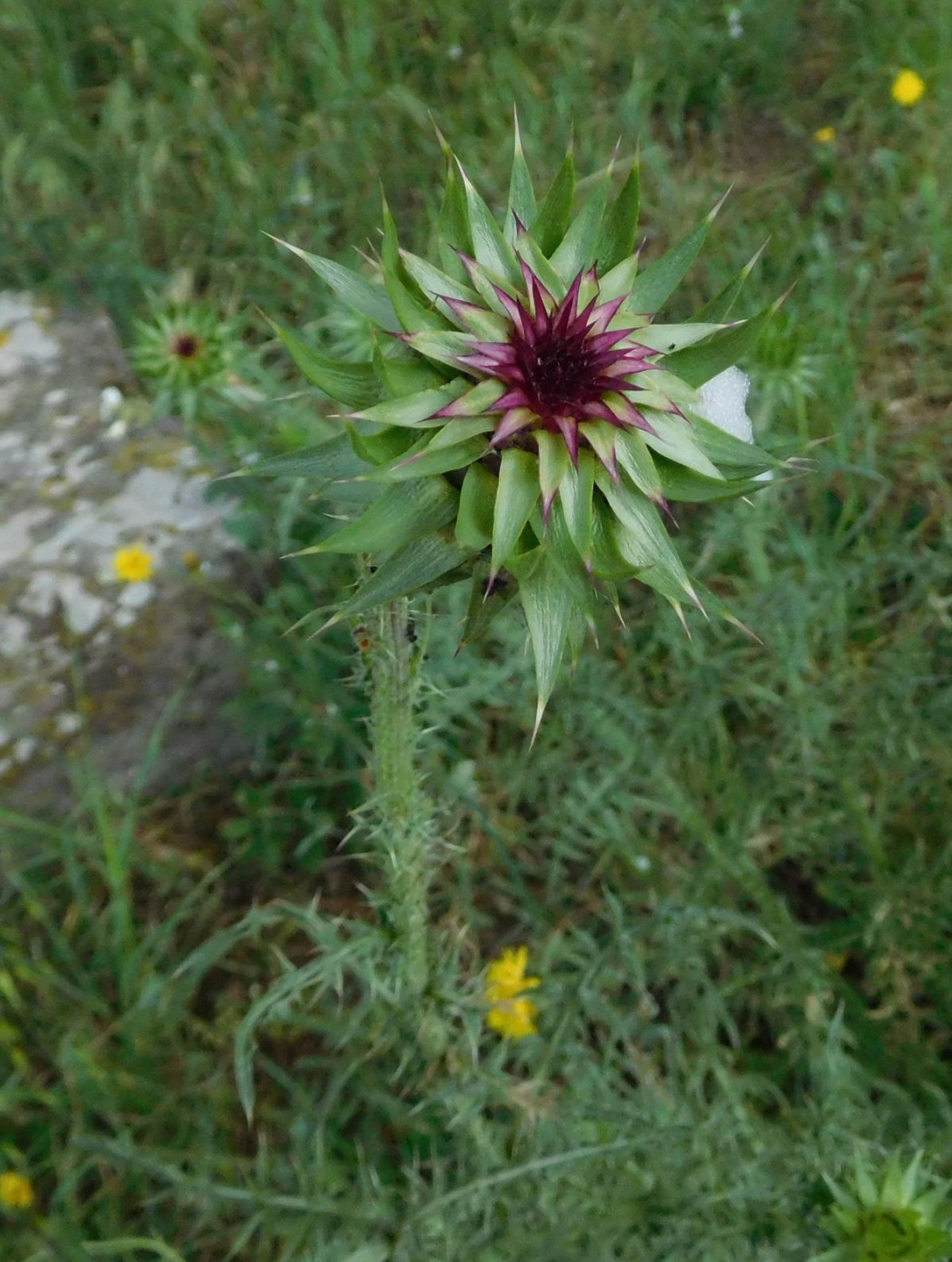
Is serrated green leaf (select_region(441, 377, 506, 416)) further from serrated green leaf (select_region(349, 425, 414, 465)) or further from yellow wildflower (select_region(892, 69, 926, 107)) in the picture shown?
yellow wildflower (select_region(892, 69, 926, 107))

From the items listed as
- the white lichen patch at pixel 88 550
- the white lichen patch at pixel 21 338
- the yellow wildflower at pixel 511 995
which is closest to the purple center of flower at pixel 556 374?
the yellow wildflower at pixel 511 995

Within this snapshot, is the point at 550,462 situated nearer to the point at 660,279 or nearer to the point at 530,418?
the point at 530,418

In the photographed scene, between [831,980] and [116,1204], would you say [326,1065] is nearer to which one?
[116,1204]

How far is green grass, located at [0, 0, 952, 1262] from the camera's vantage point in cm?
204

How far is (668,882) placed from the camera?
Result: 272 centimetres

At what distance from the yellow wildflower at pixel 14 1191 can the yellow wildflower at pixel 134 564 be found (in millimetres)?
1407

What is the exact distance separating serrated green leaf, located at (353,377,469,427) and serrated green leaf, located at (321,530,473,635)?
9 cm

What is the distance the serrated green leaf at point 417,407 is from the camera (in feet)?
3.54

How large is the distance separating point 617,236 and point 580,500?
1.19 ft

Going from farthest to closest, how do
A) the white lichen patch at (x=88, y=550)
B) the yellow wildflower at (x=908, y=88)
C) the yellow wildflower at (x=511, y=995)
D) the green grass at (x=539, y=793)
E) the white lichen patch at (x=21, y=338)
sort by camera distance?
the yellow wildflower at (x=908, y=88)
the white lichen patch at (x=21, y=338)
the white lichen patch at (x=88, y=550)
the yellow wildflower at (x=511, y=995)
the green grass at (x=539, y=793)

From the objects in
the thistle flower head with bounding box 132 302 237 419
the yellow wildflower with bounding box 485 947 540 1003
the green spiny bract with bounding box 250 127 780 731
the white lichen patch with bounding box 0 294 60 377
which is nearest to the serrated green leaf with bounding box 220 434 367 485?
the green spiny bract with bounding box 250 127 780 731

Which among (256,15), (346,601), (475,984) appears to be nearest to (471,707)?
(475,984)

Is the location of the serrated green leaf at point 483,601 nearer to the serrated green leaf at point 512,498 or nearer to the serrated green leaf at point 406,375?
the serrated green leaf at point 512,498

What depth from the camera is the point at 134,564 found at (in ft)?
9.34
